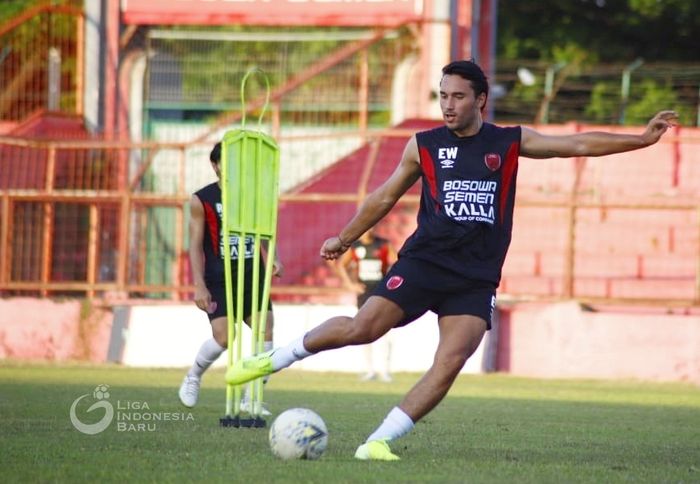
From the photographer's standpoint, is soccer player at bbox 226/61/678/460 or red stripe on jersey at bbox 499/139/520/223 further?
red stripe on jersey at bbox 499/139/520/223

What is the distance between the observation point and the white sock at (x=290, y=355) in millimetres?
8117

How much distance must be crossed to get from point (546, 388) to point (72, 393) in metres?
6.12

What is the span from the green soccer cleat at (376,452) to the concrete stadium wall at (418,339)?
39.3 feet

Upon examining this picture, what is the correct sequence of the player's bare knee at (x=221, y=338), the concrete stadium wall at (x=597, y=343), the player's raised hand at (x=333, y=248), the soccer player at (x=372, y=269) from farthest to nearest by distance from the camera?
the concrete stadium wall at (x=597, y=343), the soccer player at (x=372, y=269), the player's bare knee at (x=221, y=338), the player's raised hand at (x=333, y=248)

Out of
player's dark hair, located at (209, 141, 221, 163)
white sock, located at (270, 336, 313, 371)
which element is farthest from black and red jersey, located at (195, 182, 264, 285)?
white sock, located at (270, 336, 313, 371)

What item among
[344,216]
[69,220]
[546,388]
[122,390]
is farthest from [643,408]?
[69,220]

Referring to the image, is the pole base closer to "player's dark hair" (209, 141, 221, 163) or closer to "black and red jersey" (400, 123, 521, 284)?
"player's dark hair" (209, 141, 221, 163)

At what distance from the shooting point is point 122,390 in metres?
14.3

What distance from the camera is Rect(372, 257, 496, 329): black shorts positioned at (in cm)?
798

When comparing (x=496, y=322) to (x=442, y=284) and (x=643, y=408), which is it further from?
(x=442, y=284)

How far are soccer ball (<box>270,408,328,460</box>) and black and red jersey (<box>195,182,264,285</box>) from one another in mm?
3673

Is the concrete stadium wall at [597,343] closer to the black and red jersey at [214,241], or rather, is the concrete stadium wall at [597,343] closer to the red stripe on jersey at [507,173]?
the black and red jersey at [214,241]

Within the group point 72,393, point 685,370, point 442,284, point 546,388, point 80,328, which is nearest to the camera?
point 442,284

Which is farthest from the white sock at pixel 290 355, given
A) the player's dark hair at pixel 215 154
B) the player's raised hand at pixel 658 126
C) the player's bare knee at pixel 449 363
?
the player's dark hair at pixel 215 154
